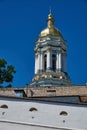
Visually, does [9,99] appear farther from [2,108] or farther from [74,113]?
[74,113]

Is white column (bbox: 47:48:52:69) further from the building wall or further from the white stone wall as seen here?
the white stone wall

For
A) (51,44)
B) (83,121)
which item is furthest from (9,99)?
(51,44)

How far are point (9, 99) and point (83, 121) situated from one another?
5784mm

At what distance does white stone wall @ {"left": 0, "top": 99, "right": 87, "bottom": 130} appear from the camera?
3309 cm

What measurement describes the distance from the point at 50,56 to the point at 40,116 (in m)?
25.2

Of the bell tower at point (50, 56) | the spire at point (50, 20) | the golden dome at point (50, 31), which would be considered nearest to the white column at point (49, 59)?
the bell tower at point (50, 56)

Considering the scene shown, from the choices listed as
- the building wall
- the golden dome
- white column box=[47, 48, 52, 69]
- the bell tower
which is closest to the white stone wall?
the building wall

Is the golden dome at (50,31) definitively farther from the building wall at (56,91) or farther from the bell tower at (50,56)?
the building wall at (56,91)

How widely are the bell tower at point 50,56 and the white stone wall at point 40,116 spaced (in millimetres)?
21006

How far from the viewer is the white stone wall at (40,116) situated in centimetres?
3309

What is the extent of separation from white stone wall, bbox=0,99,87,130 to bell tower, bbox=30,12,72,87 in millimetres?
21006

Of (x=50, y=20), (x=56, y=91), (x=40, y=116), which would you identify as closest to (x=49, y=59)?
(x=50, y=20)

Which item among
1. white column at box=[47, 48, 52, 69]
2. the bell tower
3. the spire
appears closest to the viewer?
the bell tower

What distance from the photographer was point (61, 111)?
3384 centimetres
